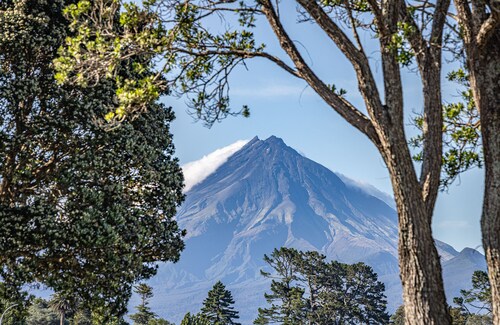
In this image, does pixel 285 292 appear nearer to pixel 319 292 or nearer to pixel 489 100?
pixel 319 292

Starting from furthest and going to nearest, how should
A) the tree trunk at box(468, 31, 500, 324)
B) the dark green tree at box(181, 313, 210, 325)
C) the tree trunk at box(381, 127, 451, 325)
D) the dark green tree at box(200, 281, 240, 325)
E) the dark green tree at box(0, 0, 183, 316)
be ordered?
the dark green tree at box(200, 281, 240, 325) → the dark green tree at box(181, 313, 210, 325) → the dark green tree at box(0, 0, 183, 316) → the tree trunk at box(468, 31, 500, 324) → the tree trunk at box(381, 127, 451, 325)

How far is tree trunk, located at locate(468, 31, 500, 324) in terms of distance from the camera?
19.3ft

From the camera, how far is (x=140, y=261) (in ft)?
49.9

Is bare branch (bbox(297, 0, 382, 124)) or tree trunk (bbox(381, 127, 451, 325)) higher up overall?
bare branch (bbox(297, 0, 382, 124))

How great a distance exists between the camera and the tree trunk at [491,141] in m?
5.87

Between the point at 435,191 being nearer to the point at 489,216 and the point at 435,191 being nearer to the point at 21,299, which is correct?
the point at 489,216

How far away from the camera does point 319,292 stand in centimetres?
7550

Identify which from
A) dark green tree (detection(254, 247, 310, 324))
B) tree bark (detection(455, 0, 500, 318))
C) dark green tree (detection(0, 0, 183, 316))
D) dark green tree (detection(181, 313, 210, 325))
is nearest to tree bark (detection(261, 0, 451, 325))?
tree bark (detection(455, 0, 500, 318))

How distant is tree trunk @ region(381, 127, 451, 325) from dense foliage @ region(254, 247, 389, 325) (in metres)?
65.1

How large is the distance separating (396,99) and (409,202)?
1358mm

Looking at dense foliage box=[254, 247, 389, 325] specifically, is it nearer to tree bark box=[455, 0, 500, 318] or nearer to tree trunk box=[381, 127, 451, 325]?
tree bark box=[455, 0, 500, 318]

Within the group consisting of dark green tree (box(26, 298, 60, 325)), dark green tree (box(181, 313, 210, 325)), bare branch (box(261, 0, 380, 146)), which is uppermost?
dark green tree (box(26, 298, 60, 325))

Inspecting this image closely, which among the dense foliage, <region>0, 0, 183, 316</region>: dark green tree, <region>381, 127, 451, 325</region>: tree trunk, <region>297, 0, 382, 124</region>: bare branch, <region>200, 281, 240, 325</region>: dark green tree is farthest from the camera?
<region>200, 281, 240, 325</region>: dark green tree

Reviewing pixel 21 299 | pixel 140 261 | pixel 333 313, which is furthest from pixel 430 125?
pixel 333 313
